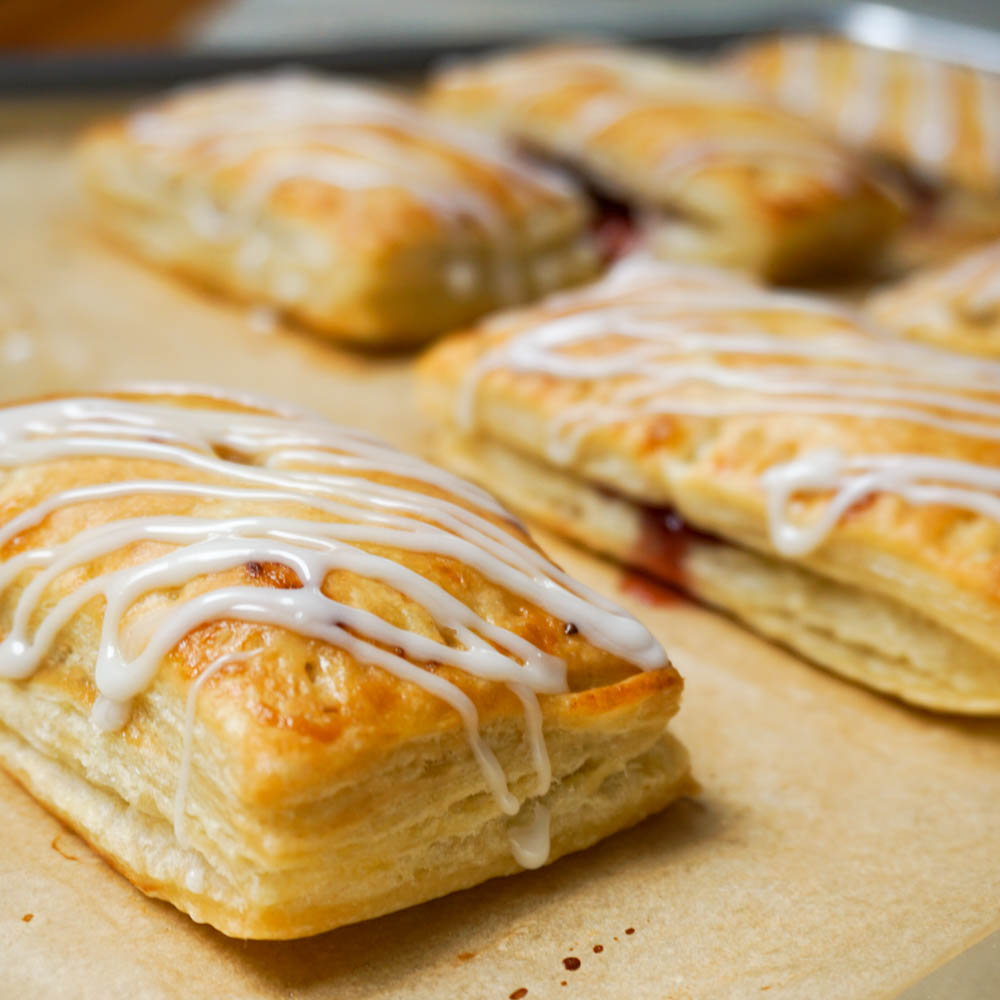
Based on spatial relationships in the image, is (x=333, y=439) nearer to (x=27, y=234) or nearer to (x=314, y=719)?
(x=314, y=719)

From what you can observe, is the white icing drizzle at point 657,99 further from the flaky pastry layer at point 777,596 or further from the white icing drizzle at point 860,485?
the white icing drizzle at point 860,485

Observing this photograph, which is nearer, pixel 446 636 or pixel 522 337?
pixel 446 636

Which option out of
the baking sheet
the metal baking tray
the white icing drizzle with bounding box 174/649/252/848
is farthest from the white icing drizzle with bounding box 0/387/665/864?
the metal baking tray

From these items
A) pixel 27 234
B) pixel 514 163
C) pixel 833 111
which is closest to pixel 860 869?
pixel 514 163

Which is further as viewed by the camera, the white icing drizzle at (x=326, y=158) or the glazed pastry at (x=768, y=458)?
the white icing drizzle at (x=326, y=158)

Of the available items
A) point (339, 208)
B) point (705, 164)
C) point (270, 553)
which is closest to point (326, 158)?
point (339, 208)

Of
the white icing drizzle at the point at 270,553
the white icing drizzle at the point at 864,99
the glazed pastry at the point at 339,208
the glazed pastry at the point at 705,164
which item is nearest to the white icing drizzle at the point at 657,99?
the glazed pastry at the point at 705,164
